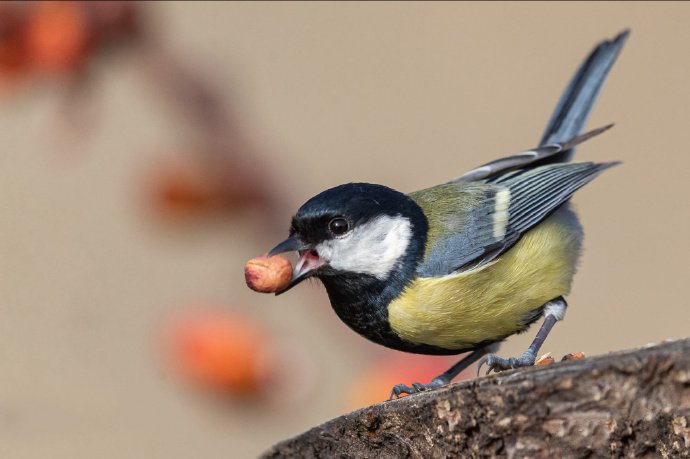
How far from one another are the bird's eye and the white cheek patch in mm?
15

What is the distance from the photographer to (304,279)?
2377 mm

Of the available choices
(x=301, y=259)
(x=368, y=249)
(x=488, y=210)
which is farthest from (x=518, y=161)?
(x=301, y=259)

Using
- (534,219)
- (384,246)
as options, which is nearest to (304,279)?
(384,246)

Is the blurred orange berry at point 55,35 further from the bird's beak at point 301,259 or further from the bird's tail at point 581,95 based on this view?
the bird's tail at point 581,95

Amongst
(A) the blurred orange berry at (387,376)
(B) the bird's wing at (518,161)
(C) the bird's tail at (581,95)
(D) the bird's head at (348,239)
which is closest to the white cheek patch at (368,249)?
(D) the bird's head at (348,239)

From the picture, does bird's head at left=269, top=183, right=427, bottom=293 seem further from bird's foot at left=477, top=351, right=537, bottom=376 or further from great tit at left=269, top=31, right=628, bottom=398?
bird's foot at left=477, top=351, right=537, bottom=376

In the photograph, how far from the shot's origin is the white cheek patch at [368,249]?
2371mm

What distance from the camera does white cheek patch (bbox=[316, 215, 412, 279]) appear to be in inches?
93.4

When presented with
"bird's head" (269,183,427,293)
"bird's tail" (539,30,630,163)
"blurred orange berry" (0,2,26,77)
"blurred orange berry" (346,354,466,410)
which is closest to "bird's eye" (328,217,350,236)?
"bird's head" (269,183,427,293)

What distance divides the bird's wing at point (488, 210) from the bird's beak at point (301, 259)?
0.25 m

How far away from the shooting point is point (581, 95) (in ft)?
10.4

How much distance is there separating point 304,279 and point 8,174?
3.25 m

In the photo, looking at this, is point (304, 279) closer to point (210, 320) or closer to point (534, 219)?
point (210, 320)

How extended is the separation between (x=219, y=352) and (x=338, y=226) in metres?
0.46
